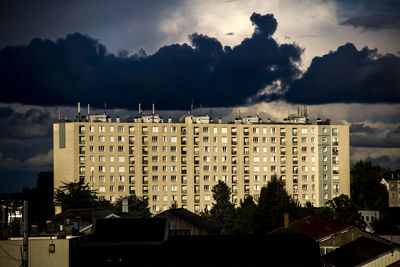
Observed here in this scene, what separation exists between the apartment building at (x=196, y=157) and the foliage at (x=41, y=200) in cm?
627

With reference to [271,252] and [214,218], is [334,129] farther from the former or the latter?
[271,252]

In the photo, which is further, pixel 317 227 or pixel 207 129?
pixel 207 129

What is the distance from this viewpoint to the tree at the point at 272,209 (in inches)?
4067

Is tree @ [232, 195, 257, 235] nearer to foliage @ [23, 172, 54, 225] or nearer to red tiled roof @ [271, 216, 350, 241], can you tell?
red tiled roof @ [271, 216, 350, 241]

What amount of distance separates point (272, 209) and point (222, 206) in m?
44.9

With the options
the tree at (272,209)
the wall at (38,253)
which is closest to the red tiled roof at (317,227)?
the tree at (272,209)

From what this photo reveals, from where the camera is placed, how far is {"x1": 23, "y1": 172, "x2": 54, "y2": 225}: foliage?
390 ft

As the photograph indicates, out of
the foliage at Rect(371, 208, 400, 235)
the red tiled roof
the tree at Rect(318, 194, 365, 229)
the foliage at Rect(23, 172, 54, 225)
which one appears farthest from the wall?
the tree at Rect(318, 194, 365, 229)

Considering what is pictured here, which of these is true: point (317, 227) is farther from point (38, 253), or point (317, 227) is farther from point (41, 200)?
point (41, 200)

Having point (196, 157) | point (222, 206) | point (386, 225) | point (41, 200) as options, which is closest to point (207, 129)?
point (196, 157)

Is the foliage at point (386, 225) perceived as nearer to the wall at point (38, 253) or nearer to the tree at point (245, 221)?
the tree at point (245, 221)

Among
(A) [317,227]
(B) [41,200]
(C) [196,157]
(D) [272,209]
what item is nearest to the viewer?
(A) [317,227]

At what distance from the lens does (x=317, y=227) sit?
268 ft

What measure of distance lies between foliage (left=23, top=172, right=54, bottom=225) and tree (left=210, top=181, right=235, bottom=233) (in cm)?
3404
